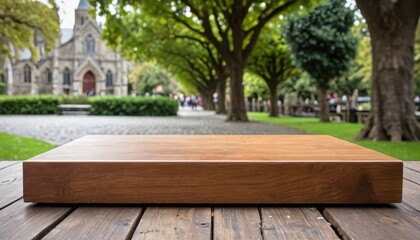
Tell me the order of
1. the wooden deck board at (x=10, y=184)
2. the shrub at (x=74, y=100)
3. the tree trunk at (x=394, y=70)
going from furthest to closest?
the shrub at (x=74, y=100)
the tree trunk at (x=394, y=70)
the wooden deck board at (x=10, y=184)

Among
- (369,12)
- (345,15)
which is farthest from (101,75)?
(369,12)

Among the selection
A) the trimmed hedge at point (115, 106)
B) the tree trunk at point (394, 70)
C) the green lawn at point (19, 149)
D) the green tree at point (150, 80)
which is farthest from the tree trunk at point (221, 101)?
the green tree at point (150, 80)

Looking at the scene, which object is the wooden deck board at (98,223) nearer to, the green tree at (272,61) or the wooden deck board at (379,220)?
the wooden deck board at (379,220)

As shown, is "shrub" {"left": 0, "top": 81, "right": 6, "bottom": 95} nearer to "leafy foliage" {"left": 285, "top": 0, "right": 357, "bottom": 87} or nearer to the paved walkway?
the paved walkway

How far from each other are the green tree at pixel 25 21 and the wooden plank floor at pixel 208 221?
54.7ft

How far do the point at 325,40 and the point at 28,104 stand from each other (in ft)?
73.2

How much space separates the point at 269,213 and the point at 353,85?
4559cm

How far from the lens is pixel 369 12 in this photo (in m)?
9.77

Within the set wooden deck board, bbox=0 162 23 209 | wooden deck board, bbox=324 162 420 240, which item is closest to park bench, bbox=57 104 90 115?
wooden deck board, bbox=0 162 23 209

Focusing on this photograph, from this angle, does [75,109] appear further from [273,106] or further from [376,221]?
[376,221]

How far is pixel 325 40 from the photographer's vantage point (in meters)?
21.2

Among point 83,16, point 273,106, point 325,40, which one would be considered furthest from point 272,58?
point 83,16

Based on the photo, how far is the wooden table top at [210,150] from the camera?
2.24 meters

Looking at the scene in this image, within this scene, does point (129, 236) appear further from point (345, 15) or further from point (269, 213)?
point (345, 15)
